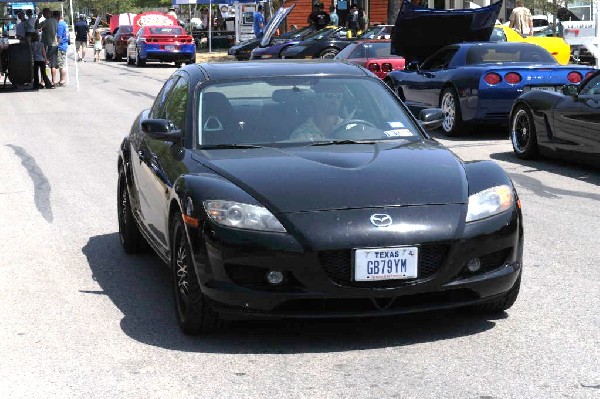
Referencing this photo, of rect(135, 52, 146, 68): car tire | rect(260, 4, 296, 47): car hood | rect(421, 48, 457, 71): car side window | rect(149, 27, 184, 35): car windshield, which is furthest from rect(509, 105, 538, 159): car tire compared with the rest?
rect(135, 52, 146, 68): car tire

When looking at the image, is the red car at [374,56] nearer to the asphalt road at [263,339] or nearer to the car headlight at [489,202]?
the asphalt road at [263,339]

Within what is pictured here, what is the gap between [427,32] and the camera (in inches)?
720

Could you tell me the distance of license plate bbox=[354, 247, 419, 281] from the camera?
17.7 ft

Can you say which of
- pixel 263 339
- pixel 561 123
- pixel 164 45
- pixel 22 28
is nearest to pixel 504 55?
pixel 561 123

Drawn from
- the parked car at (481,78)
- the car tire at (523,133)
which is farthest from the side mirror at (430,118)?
the parked car at (481,78)

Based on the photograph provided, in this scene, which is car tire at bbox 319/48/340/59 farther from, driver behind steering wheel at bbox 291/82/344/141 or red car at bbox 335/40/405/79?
driver behind steering wheel at bbox 291/82/344/141

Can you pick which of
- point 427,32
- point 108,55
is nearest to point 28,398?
point 427,32

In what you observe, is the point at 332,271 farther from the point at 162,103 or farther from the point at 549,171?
the point at 549,171

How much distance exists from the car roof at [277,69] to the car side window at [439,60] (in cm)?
931

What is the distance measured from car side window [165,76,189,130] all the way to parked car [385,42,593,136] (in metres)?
8.40

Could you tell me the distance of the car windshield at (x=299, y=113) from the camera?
6.75 metres

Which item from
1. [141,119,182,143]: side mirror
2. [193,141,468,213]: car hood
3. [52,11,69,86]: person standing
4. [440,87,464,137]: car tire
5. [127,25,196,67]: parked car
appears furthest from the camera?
[127,25,196,67]: parked car

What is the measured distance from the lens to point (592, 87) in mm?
12219

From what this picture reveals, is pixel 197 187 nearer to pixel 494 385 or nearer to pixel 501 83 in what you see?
pixel 494 385
